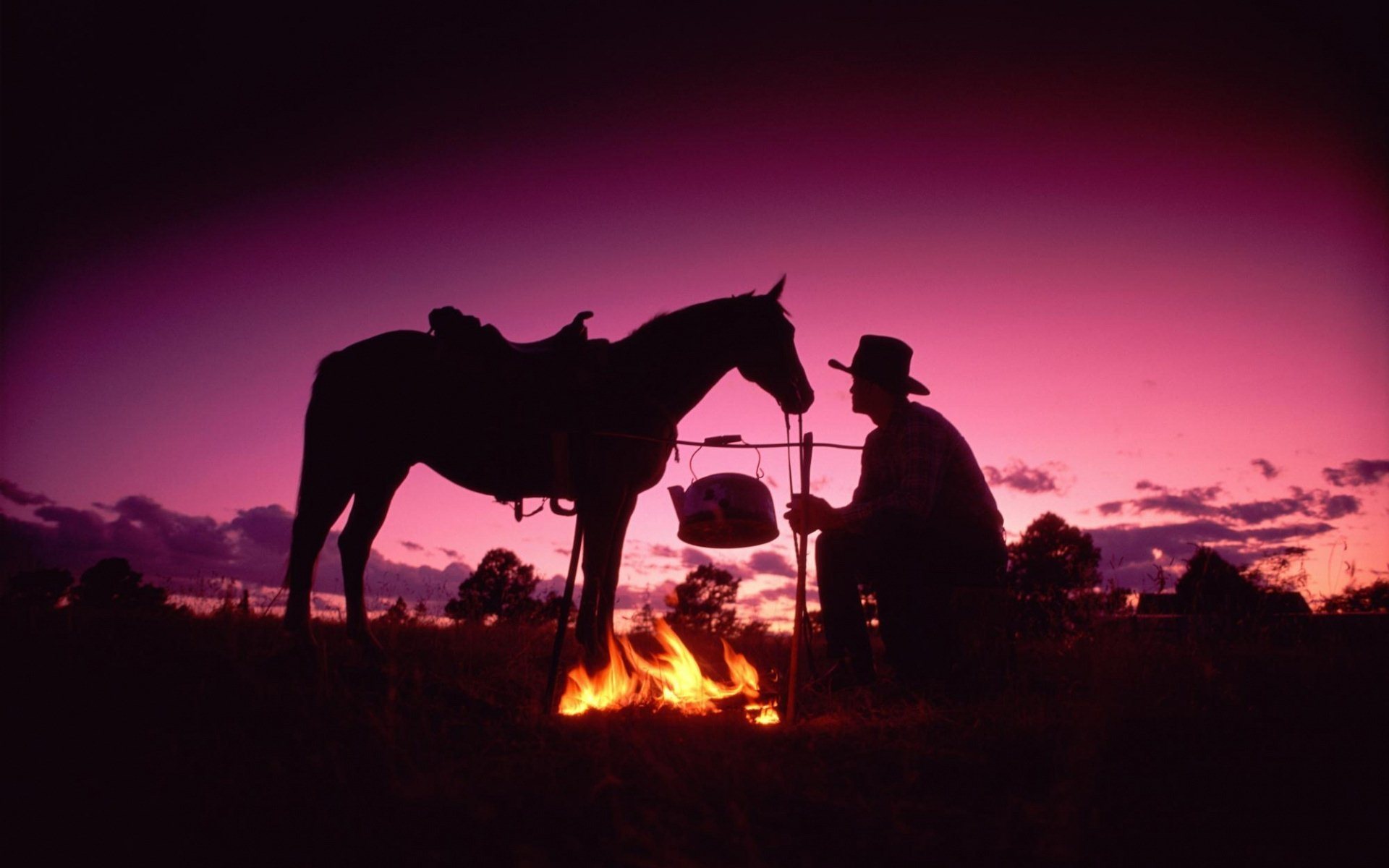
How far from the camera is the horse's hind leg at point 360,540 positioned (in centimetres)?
519

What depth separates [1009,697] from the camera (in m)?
3.93

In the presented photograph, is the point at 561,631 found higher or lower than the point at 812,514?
lower

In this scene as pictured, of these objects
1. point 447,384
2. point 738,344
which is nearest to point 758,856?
point 738,344

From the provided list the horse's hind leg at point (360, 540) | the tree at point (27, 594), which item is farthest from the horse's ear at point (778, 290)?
the tree at point (27, 594)

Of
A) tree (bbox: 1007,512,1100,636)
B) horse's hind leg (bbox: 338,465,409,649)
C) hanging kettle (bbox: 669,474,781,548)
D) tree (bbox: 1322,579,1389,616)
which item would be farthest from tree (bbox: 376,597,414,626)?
tree (bbox: 1007,512,1100,636)

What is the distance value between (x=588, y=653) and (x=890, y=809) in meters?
2.65

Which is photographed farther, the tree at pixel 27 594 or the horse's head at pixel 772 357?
the tree at pixel 27 594

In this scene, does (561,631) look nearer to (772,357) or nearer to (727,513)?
(727,513)

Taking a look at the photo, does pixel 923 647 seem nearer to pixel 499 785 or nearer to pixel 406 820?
pixel 499 785

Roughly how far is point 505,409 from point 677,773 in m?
3.05

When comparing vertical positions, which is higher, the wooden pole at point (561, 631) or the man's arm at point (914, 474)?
the man's arm at point (914, 474)

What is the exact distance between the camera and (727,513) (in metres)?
4.09

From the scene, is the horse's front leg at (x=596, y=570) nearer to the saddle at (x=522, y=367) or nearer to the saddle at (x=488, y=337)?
the saddle at (x=522, y=367)

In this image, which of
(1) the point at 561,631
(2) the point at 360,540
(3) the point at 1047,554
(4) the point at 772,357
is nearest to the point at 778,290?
(4) the point at 772,357
